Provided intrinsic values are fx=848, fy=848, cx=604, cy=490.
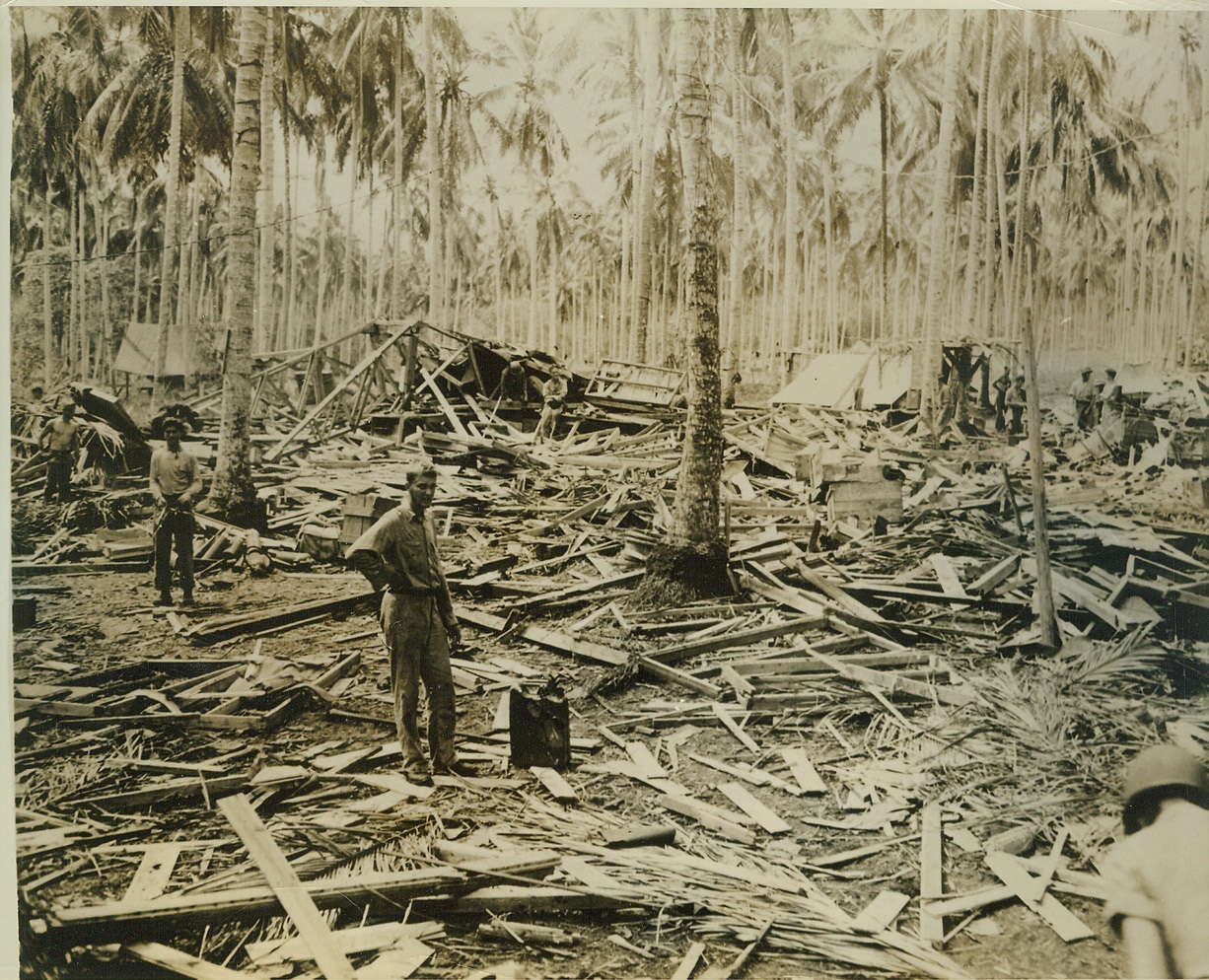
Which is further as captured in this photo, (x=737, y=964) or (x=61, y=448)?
(x=61, y=448)

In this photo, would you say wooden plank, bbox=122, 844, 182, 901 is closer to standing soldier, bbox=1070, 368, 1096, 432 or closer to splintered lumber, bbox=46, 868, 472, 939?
splintered lumber, bbox=46, 868, 472, 939

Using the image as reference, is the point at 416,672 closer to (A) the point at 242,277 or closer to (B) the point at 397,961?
(B) the point at 397,961

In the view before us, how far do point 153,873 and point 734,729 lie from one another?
2342 millimetres

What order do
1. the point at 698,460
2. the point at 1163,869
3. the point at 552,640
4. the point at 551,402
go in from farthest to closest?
the point at 551,402 → the point at 698,460 → the point at 552,640 → the point at 1163,869

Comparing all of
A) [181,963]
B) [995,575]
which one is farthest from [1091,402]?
[181,963]

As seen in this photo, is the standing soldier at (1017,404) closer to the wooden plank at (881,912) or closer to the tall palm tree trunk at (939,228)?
the tall palm tree trunk at (939,228)

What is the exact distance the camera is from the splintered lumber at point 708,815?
11.1 feet

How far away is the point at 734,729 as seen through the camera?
11.5ft

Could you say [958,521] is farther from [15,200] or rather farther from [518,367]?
[15,200]

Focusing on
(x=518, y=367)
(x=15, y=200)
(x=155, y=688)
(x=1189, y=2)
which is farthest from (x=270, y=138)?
(x=1189, y=2)

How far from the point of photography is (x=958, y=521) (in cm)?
377

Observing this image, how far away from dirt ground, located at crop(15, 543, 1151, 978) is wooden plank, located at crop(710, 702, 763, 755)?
1.6 inches

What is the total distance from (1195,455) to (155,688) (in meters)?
4.60

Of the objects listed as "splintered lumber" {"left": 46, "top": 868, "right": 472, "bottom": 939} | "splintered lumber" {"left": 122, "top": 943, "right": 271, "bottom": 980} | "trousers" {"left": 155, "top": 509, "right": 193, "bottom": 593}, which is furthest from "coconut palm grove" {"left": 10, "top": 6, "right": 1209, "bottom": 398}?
"splintered lumber" {"left": 122, "top": 943, "right": 271, "bottom": 980}
